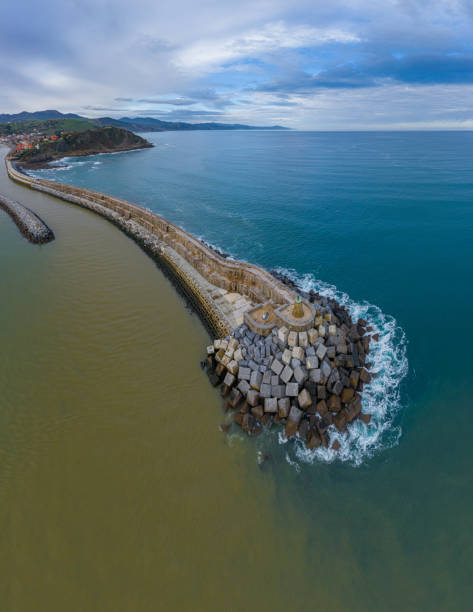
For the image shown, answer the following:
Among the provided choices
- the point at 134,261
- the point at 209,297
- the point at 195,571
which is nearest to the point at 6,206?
the point at 134,261

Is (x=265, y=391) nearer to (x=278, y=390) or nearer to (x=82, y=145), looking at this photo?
(x=278, y=390)

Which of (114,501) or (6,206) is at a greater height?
(6,206)

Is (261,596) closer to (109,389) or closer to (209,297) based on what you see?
(109,389)

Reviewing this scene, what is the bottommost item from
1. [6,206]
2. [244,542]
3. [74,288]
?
[244,542]

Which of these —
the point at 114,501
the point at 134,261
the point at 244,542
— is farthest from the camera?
the point at 134,261

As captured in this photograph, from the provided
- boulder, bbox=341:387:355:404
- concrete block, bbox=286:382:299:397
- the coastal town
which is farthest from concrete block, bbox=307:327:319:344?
the coastal town

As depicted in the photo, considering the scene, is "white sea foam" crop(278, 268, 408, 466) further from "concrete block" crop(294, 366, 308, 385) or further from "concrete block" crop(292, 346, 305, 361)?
"concrete block" crop(292, 346, 305, 361)

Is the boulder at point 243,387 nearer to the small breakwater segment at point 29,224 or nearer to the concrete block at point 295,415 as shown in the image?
the concrete block at point 295,415

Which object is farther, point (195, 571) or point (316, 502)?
point (316, 502)
